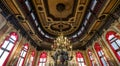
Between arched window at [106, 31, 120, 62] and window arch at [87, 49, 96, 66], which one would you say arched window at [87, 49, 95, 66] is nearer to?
window arch at [87, 49, 96, 66]

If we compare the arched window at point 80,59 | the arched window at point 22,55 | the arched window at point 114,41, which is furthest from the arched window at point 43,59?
the arched window at point 114,41

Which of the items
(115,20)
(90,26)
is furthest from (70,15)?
(115,20)

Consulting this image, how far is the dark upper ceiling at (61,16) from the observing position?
8028 millimetres

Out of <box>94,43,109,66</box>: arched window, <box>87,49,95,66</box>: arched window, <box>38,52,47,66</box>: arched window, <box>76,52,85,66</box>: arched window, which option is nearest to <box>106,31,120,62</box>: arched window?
<box>94,43,109,66</box>: arched window

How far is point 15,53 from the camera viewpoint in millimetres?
9703

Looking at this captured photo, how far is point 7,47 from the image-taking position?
29.8 feet

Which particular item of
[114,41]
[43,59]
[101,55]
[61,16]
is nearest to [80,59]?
[101,55]

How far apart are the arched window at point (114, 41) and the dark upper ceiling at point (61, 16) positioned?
1.06 m

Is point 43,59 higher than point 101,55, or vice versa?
point 43,59

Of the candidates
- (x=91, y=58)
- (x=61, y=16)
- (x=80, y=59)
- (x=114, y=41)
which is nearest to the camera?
(x=114, y=41)

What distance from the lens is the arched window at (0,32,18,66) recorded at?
8.54m

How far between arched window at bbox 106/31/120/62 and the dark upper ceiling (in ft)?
3.49

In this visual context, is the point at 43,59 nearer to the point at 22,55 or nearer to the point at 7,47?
the point at 22,55

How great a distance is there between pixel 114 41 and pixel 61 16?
4.97 metres
